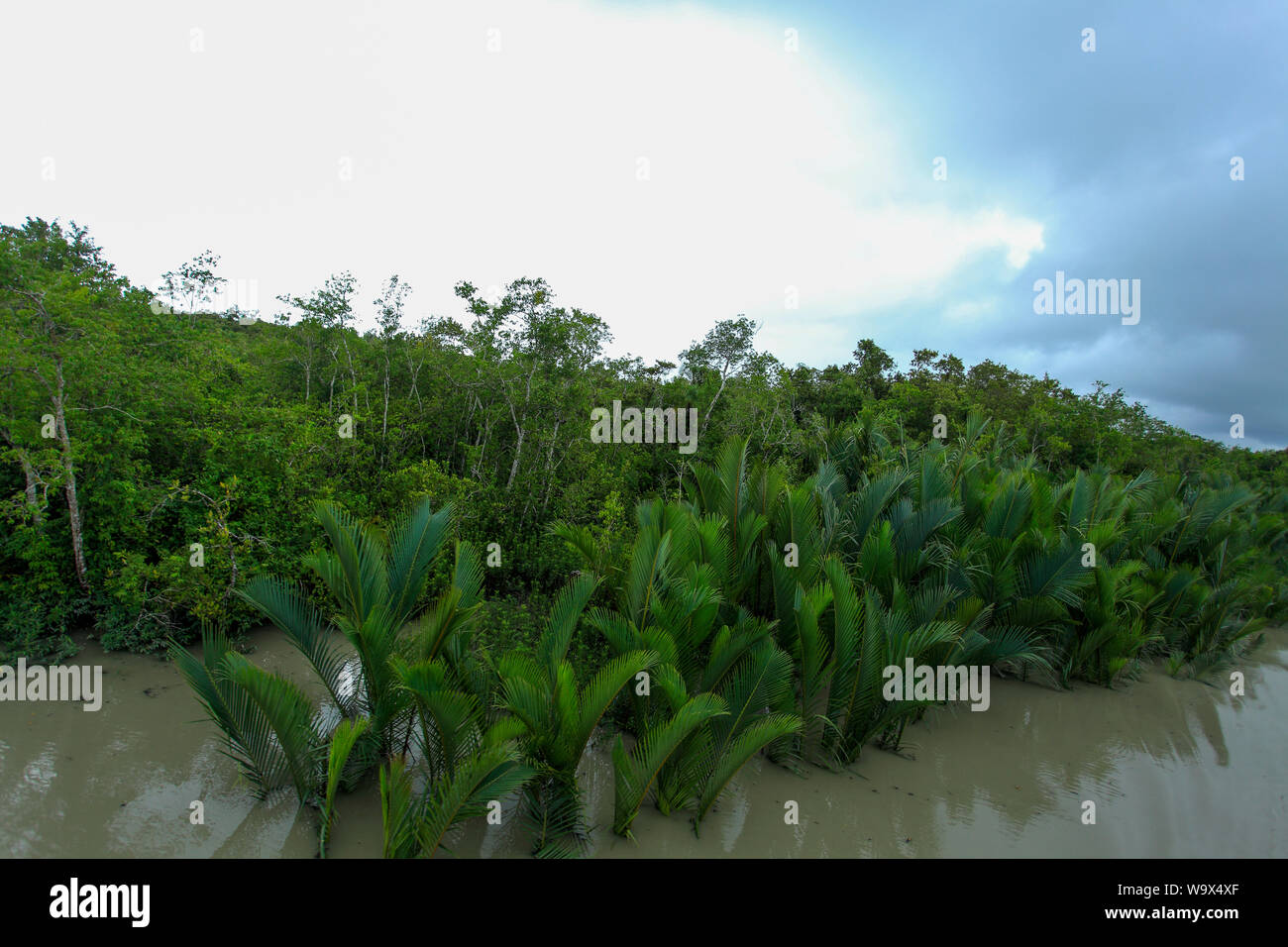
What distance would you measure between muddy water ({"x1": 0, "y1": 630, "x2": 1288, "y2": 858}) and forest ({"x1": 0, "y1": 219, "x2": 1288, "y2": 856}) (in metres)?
0.30

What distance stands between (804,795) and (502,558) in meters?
5.50

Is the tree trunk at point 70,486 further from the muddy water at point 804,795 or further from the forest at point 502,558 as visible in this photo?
the muddy water at point 804,795

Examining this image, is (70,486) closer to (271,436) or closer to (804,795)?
(271,436)

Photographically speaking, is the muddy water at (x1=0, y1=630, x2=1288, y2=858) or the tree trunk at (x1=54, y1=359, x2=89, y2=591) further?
the tree trunk at (x1=54, y1=359, x2=89, y2=591)

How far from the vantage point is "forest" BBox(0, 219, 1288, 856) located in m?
3.68

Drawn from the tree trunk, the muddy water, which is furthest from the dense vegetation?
the muddy water

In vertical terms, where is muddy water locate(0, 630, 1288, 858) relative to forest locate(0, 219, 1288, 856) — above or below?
below

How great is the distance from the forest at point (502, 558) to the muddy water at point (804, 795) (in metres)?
0.30

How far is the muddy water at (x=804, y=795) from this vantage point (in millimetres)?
3775

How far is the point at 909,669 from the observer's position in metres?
4.76

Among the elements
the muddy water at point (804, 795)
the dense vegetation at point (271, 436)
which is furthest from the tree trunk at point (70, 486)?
the muddy water at point (804, 795)

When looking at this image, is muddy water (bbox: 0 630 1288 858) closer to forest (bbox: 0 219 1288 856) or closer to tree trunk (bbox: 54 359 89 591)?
forest (bbox: 0 219 1288 856)

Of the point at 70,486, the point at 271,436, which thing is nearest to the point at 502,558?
the point at 271,436

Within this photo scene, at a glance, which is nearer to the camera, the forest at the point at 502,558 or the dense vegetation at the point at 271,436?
the forest at the point at 502,558
